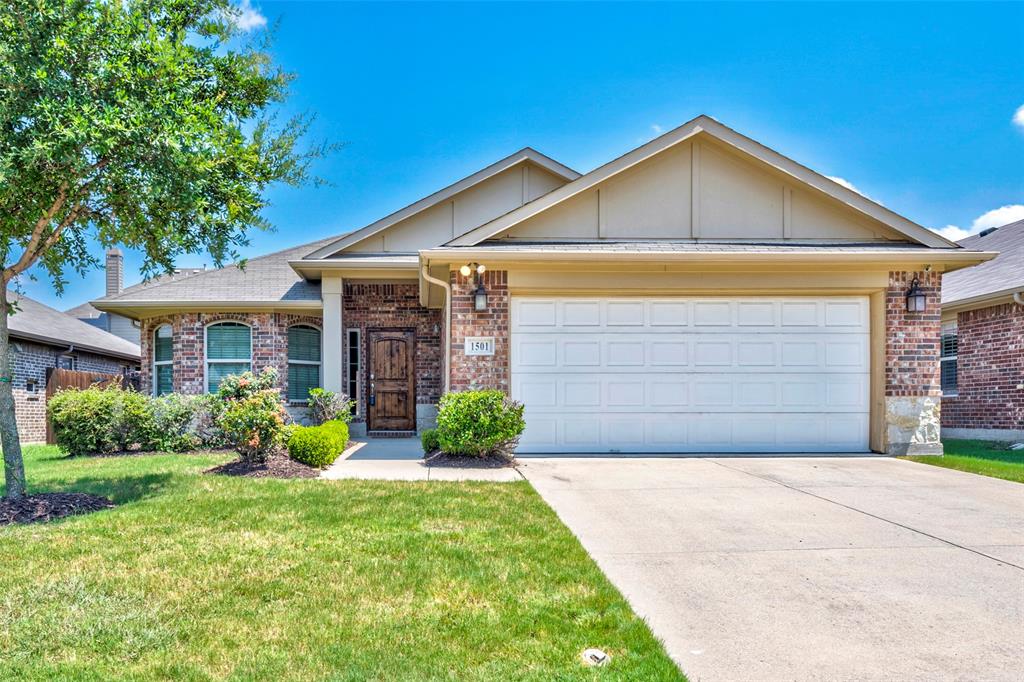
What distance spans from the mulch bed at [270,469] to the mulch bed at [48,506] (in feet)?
5.94

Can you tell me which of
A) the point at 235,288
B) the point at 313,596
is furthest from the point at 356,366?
the point at 313,596

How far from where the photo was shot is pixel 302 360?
43.5ft

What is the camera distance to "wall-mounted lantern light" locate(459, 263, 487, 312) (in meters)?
8.99

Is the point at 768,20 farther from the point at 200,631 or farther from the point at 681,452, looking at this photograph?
the point at 200,631

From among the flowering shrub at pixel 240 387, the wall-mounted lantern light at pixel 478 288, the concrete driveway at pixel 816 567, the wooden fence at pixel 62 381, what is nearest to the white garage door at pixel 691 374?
the wall-mounted lantern light at pixel 478 288

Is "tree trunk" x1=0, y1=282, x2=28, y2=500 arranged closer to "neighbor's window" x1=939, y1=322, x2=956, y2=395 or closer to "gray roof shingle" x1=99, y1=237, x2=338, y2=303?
"gray roof shingle" x1=99, y1=237, x2=338, y2=303

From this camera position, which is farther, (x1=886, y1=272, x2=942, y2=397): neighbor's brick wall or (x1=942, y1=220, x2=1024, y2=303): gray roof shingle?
(x1=942, y1=220, x2=1024, y2=303): gray roof shingle

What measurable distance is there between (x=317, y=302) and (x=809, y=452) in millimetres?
9753

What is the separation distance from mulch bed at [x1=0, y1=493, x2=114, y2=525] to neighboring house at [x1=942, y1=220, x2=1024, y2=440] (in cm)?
1487

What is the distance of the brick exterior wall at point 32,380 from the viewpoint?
568 inches

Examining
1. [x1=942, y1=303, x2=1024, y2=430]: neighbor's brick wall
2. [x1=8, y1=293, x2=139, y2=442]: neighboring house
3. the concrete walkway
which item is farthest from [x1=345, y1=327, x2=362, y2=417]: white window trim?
[x1=942, y1=303, x2=1024, y2=430]: neighbor's brick wall

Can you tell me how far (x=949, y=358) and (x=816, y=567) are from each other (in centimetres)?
1196

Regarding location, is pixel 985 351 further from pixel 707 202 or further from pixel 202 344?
pixel 202 344

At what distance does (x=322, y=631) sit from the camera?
10.00 ft
